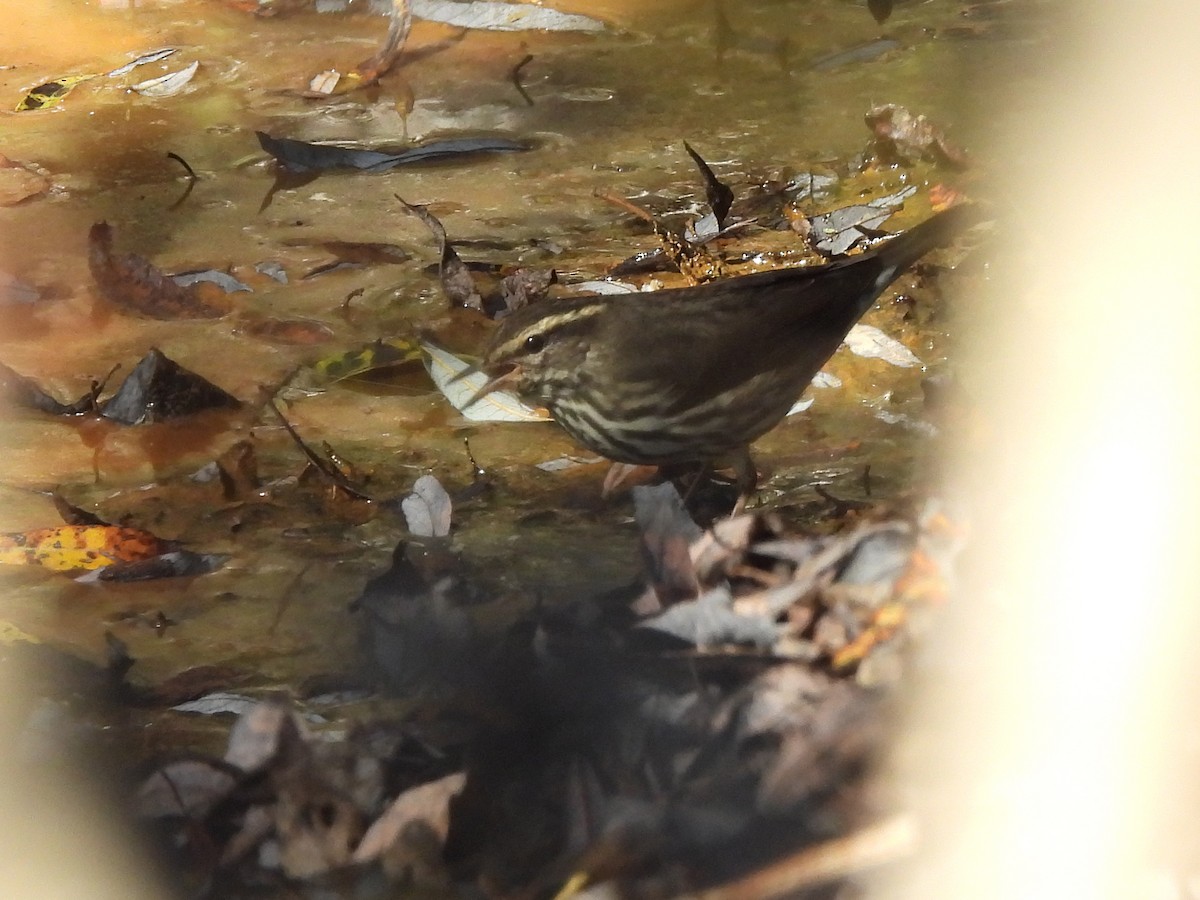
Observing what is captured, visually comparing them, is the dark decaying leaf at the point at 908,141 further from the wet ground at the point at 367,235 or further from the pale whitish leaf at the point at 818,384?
the pale whitish leaf at the point at 818,384

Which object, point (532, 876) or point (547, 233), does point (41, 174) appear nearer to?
point (547, 233)

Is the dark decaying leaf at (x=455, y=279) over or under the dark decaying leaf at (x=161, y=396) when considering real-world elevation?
over

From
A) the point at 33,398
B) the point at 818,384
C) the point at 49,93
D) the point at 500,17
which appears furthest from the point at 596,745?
the point at 500,17

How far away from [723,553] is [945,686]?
0.65m

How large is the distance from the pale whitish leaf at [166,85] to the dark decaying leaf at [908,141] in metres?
3.09

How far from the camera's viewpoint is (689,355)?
407 cm

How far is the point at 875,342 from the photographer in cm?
457

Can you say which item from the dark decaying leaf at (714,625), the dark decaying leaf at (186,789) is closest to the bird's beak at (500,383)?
the dark decaying leaf at (714,625)

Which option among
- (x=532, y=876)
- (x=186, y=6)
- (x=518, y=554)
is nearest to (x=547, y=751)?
(x=532, y=876)

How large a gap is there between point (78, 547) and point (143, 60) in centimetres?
405

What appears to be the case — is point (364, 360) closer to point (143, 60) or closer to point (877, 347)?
point (877, 347)

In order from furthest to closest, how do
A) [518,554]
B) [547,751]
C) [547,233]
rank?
[547,233] → [518,554] → [547,751]

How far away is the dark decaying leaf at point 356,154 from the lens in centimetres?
596

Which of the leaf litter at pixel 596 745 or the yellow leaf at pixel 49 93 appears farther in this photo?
the yellow leaf at pixel 49 93
